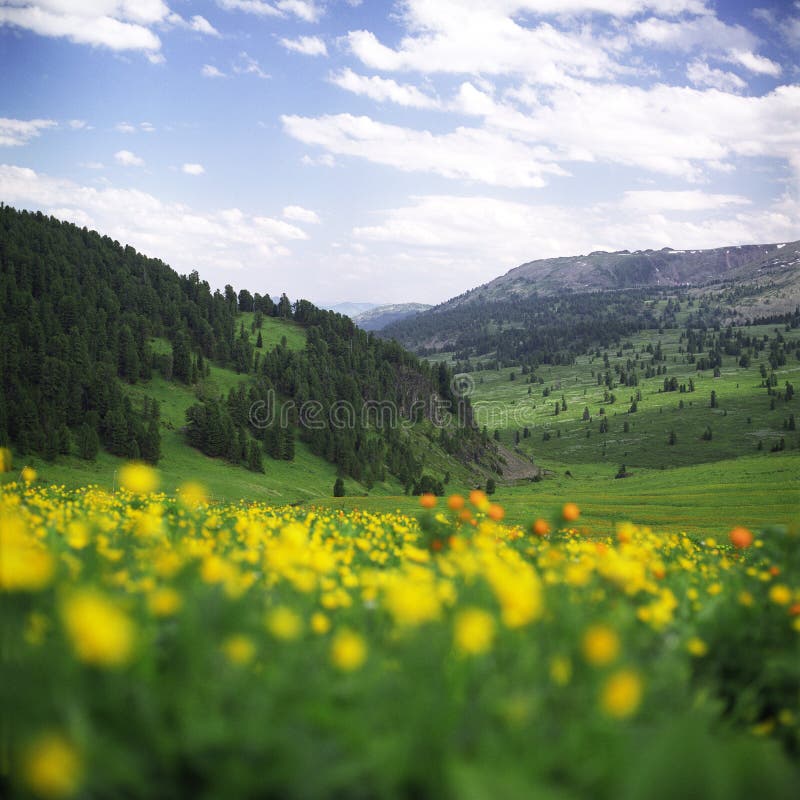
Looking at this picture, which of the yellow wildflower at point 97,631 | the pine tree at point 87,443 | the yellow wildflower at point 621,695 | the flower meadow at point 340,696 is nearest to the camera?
the yellow wildflower at point 97,631

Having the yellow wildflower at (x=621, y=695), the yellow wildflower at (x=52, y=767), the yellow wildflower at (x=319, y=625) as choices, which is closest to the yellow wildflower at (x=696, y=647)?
the yellow wildflower at (x=621, y=695)

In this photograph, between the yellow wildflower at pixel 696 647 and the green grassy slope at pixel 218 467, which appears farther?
the green grassy slope at pixel 218 467

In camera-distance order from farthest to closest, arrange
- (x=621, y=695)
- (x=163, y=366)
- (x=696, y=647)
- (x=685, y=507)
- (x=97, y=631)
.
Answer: (x=163, y=366) → (x=685, y=507) → (x=696, y=647) → (x=621, y=695) → (x=97, y=631)

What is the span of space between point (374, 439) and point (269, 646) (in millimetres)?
139421

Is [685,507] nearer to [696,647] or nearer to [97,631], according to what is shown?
[696,647]

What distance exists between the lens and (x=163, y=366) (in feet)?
435

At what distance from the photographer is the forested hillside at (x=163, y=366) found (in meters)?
94.2

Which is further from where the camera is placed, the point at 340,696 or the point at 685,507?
the point at 685,507

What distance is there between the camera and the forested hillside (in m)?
94.2

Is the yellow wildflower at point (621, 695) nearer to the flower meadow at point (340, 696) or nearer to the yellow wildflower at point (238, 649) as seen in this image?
the flower meadow at point (340, 696)

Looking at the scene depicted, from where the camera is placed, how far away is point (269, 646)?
150 inches

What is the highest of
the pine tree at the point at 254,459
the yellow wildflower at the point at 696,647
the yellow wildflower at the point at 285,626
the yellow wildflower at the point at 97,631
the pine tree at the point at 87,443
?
the yellow wildflower at the point at 97,631

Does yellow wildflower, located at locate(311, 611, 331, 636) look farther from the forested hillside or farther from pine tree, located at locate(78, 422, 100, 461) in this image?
pine tree, located at locate(78, 422, 100, 461)

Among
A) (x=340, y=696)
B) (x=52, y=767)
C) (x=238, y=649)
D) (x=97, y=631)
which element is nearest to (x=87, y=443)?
(x=340, y=696)
